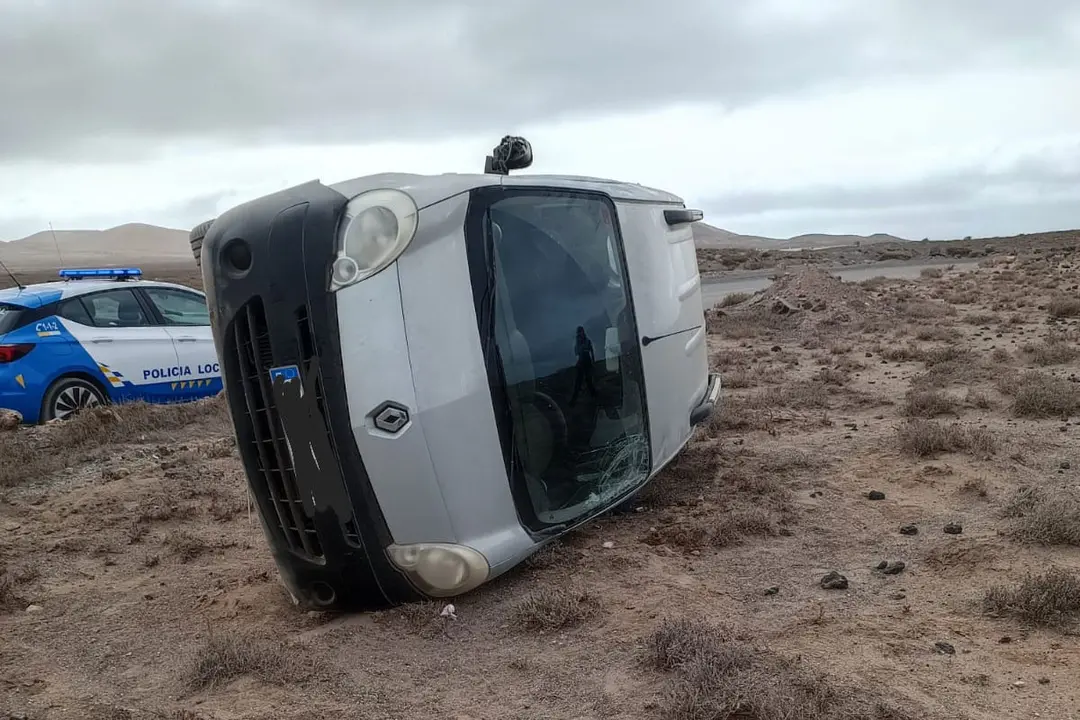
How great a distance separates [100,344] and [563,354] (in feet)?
20.4

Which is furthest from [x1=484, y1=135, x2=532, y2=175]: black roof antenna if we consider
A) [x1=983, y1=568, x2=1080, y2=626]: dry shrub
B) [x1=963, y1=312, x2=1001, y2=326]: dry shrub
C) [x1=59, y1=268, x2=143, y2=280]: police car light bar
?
[x1=963, y1=312, x2=1001, y2=326]: dry shrub

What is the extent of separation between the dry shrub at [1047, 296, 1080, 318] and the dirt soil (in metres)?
8.35

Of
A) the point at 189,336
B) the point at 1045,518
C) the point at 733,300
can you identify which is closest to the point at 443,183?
the point at 1045,518

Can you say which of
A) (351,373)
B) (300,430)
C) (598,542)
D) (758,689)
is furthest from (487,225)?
(758,689)

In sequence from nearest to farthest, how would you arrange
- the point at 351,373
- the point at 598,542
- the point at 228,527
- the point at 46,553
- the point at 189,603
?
1. the point at 351,373
2. the point at 189,603
3. the point at 598,542
4. the point at 46,553
5. the point at 228,527

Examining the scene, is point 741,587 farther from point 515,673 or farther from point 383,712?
point 383,712

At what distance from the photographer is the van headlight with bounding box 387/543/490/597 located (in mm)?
3621

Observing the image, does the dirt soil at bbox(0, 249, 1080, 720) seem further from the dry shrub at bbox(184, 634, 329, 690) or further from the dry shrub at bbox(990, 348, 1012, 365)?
the dry shrub at bbox(990, 348, 1012, 365)

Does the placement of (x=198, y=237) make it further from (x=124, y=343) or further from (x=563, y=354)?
(x=124, y=343)

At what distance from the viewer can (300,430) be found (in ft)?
11.5

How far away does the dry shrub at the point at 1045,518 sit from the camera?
4.10 m

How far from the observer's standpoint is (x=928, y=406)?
7.25 meters

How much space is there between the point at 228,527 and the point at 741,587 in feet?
10.8

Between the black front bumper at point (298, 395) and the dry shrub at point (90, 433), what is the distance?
13.7 feet
